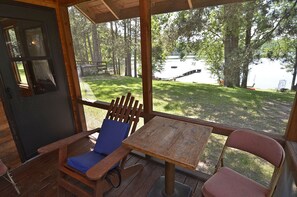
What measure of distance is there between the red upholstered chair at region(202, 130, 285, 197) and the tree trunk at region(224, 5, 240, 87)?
0.66m

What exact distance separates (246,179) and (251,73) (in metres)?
1.02

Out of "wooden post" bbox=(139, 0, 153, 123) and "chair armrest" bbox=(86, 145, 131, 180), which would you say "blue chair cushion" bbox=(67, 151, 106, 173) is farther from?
"wooden post" bbox=(139, 0, 153, 123)

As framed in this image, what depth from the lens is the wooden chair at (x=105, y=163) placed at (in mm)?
1288

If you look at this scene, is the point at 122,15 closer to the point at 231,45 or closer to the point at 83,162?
the point at 231,45

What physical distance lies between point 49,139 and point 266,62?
9.74 feet

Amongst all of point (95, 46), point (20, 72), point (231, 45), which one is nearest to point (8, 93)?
point (20, 72)

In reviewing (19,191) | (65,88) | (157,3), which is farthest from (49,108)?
(157,3)

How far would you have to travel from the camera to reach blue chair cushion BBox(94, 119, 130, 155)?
1.85 metres

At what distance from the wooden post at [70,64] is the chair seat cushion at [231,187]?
2.31 metres

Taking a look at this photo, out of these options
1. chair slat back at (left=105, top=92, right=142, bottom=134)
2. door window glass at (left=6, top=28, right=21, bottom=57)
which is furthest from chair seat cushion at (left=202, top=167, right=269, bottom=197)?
door window glass at (left=6, top=28, right=21, bottom=57)

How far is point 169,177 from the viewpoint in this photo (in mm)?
1559

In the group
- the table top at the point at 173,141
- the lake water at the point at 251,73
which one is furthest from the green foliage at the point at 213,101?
the table top at the point at 173,141

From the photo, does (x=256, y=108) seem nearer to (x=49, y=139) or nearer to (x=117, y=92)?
(x=117, y=92)

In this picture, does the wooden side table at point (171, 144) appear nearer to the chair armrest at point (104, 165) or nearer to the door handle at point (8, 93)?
the chair armrest at point (104, 165)
